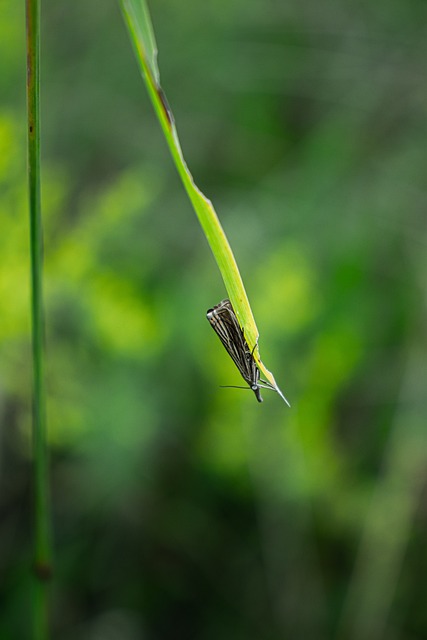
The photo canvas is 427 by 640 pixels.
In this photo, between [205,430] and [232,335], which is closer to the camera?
[232,335]

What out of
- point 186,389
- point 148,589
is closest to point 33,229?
point 186,389

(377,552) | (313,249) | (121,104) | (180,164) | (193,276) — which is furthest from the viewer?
(121,104)

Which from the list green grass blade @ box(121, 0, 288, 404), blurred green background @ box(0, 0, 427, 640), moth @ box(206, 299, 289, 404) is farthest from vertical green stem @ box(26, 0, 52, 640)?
blurred green background @ box(0, 0, 427, 640)

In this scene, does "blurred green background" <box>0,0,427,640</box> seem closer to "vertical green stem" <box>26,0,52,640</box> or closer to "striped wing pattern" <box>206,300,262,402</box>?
"vertical green stem" <box>26,0,52,640</box>

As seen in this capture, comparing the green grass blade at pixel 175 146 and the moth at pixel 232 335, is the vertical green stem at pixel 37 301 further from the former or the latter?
the moth at pixel 232 335

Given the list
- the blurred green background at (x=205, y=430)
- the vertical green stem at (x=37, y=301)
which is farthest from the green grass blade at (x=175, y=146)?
the blurred green background at (x=205, y=430)

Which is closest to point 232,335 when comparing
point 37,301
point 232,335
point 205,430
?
point 232,335

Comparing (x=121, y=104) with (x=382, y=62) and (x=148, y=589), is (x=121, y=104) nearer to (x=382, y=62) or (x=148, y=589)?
(x=382, y=62)

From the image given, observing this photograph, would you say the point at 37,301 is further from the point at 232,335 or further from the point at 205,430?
the point at 205,430
